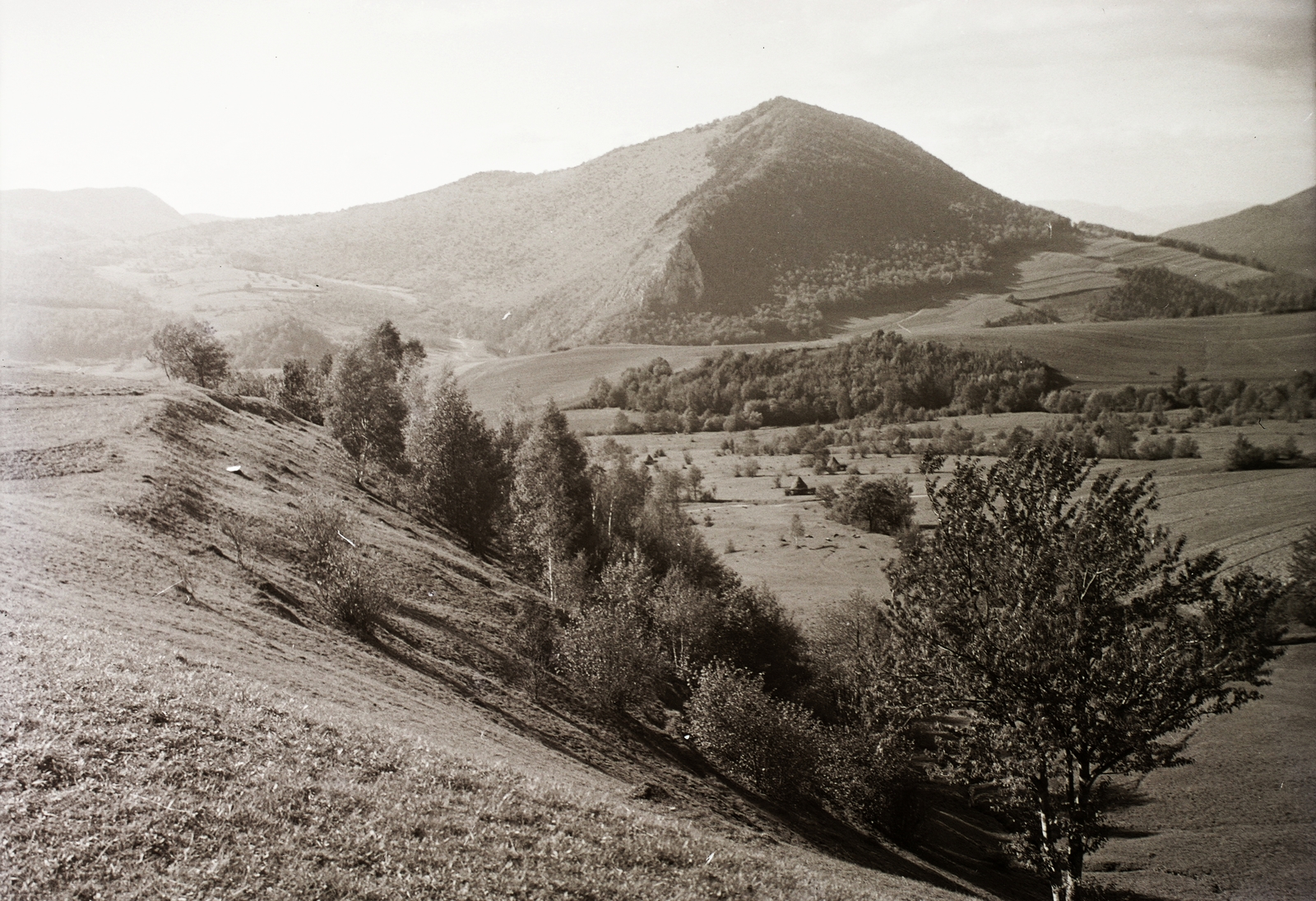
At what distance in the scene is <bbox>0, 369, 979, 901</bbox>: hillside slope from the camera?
31.0 ft

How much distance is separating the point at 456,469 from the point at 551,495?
6.61 m

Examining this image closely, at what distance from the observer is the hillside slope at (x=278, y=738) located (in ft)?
31.0

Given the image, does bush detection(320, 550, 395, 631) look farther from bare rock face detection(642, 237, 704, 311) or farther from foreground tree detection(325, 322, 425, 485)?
bare rock face detection(642, 237, 704, 311)

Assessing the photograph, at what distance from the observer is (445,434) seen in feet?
158

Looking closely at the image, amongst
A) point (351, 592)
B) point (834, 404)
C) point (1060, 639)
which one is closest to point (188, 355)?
point (351, 592)

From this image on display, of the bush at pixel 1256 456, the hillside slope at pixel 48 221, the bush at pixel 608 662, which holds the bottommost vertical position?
the bush at pixel 608 662

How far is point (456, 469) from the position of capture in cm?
4775

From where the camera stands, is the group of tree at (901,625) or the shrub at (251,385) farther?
the shrub at (251,385)

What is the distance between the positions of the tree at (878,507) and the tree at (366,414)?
5115 centimetres

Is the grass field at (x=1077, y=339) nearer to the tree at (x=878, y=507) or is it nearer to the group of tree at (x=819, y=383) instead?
the group of tree at (x=819, y=383)

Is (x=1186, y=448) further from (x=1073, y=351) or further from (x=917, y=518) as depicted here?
(x=1073, y=351)

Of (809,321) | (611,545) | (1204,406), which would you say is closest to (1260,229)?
Result: (1204,406)

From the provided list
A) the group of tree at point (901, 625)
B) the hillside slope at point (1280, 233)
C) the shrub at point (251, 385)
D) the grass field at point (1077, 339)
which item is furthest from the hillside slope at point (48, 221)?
the hillside slope at point (1280, 233)

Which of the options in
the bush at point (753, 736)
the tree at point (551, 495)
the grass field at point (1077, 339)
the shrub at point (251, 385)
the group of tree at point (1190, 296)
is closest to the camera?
the bush at point (753, 736)
